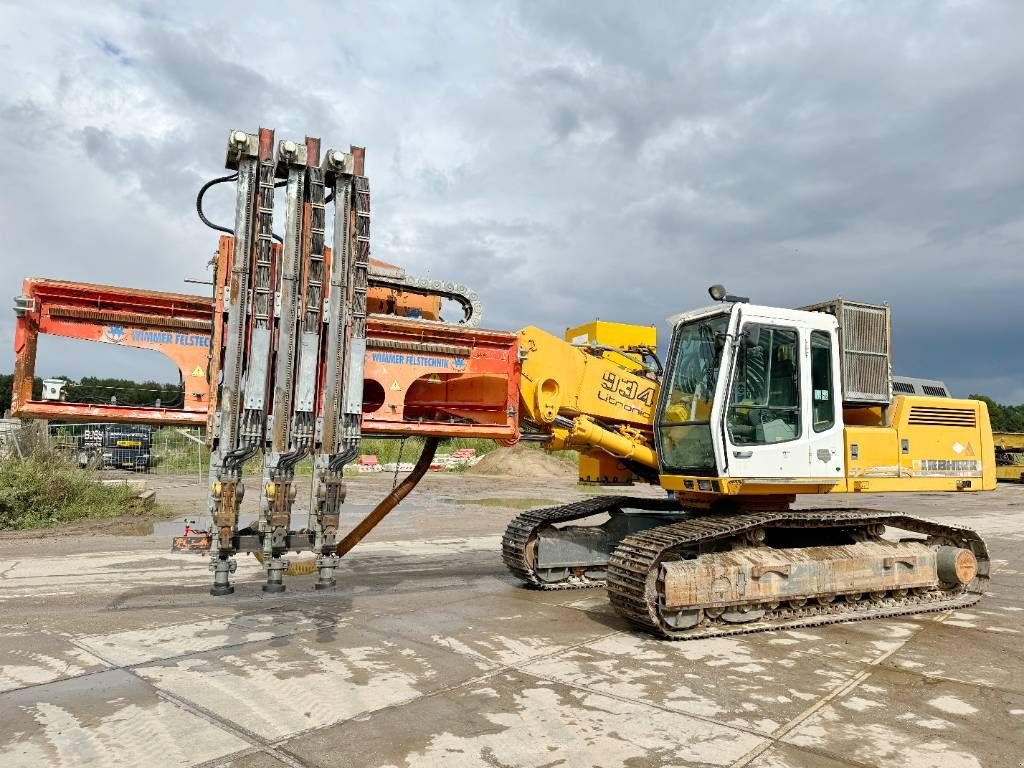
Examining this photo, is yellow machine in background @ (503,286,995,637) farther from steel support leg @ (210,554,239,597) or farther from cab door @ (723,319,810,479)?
steel support leg @ (210,554,239,597)

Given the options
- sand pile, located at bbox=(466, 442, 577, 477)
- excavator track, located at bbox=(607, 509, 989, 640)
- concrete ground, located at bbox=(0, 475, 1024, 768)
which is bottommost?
concrete ground, located at bbox=(0, 475, 1024, 768)

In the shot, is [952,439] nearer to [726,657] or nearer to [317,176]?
[726,657]

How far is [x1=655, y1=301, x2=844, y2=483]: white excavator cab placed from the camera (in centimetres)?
720

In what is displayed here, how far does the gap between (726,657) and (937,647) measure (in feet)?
6.54

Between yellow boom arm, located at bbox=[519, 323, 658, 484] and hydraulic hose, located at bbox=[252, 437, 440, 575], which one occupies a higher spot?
yellow boom arm, located at bbox=[519, 323, 658, 484]

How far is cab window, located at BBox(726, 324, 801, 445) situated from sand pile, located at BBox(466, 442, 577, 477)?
2926cm

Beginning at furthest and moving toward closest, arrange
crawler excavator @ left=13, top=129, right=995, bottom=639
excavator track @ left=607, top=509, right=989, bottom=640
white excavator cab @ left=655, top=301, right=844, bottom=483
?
white excavator cab @ left=655, top=301, right=844, bottom=483, excavator track @ left=607, top=509, right=989, bottom=640, crawler excavator @ left=13, top=129, right=995, bottom=639

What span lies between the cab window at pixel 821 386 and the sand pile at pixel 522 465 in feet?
95.6

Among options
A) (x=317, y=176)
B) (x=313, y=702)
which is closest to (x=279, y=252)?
(x=317, y=176)

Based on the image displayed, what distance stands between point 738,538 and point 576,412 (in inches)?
80.0

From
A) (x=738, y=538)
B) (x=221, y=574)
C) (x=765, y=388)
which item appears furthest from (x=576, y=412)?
(x=221, y=574)

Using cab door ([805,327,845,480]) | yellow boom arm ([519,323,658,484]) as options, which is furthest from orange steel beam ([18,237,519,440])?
cab door ([805,327,845,480])

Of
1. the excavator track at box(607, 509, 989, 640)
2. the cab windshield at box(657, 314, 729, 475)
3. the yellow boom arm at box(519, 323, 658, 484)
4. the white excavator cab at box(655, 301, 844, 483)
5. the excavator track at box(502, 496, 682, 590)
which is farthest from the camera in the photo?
the excavator track at box(502, 496, 682, 590)

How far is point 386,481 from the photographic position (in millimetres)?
28484
